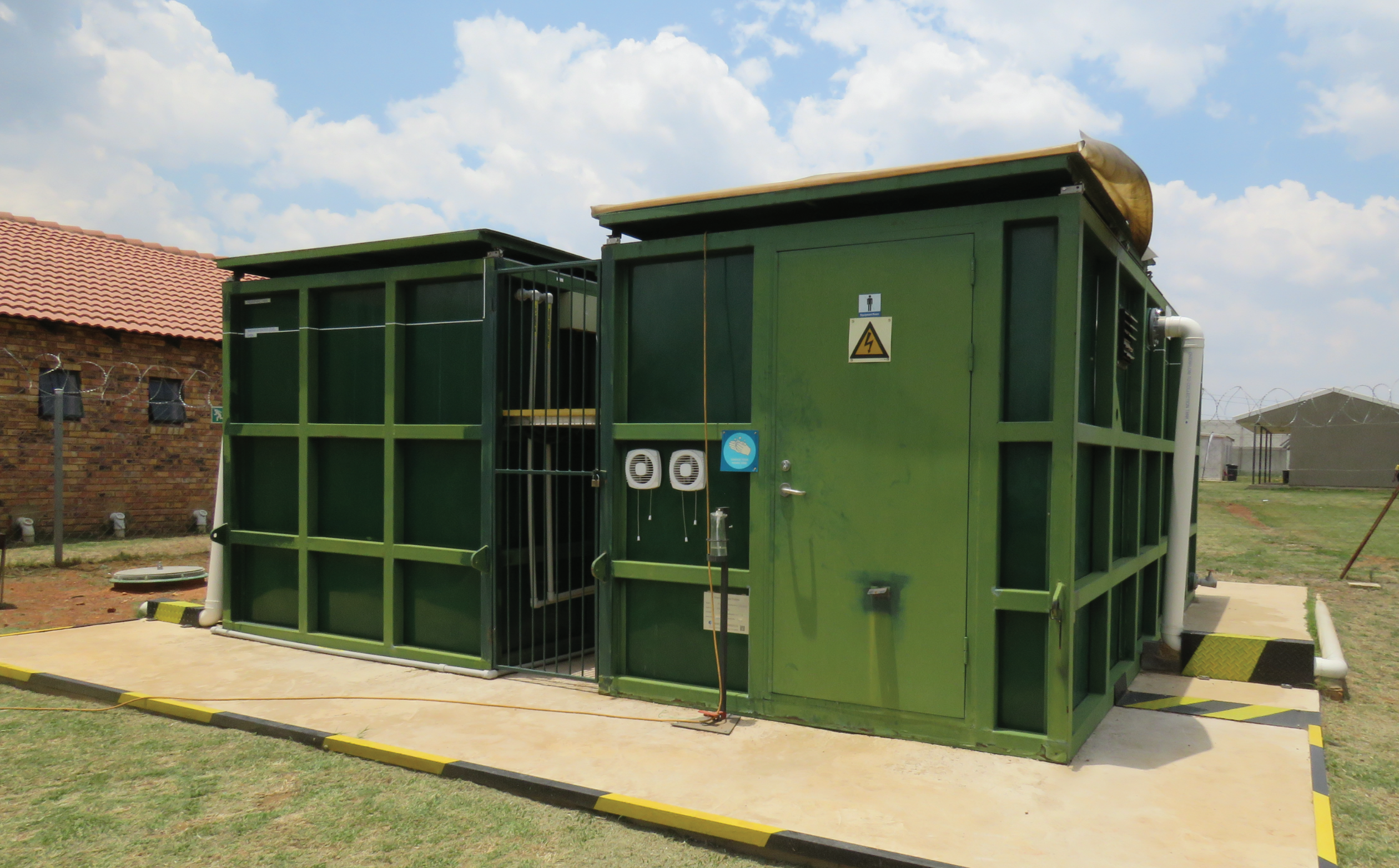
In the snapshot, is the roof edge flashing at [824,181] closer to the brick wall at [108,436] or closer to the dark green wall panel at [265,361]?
the dark green wall panel at [265,361]

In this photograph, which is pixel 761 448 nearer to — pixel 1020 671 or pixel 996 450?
pixel 996 450

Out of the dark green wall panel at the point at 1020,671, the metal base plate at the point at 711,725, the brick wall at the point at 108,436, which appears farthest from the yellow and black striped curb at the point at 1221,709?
the brick wall at the point at 108,436

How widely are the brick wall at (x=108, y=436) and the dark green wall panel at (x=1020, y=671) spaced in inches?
584

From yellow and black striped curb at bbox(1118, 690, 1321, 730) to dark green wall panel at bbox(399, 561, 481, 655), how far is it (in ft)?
14.3

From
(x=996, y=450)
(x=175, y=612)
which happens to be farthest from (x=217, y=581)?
(x=996, y=450)

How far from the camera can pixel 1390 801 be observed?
4227 mm

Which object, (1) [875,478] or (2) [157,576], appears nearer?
(1) [875,478]

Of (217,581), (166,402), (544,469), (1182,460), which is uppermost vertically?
(166,402)

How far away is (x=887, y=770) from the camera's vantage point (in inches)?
173

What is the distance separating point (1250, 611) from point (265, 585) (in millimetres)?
8175

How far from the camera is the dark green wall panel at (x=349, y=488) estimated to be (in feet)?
22.3

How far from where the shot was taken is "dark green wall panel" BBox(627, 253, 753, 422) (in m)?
5.39

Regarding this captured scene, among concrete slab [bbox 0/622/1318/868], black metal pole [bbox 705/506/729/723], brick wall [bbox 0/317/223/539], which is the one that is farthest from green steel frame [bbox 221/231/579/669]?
brick wall [bbox 0/317/223/539]

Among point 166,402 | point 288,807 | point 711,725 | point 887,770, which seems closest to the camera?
point 288,807
